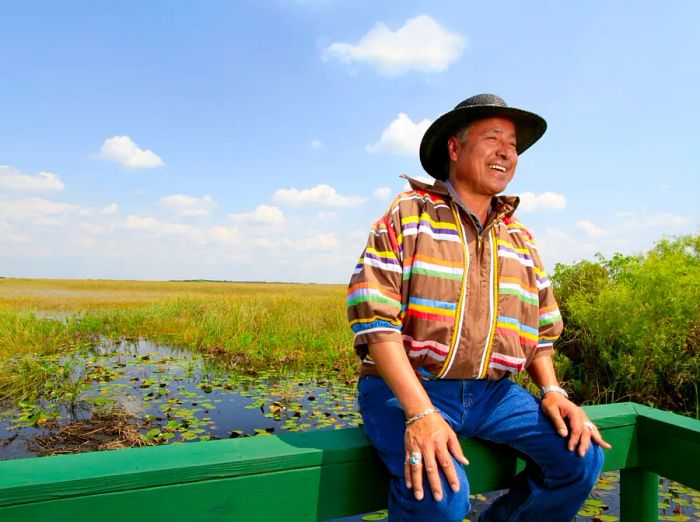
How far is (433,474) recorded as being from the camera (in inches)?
44.4

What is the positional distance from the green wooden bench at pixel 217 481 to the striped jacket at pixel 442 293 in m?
0.27

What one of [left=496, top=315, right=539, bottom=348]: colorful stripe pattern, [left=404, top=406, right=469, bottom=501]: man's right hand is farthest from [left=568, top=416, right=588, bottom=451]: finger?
[left=404, top=406, right=469, bottom=501]: man's right hand

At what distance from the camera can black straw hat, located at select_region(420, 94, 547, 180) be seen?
5.39 ft

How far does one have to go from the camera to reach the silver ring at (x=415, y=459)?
1.13 meters

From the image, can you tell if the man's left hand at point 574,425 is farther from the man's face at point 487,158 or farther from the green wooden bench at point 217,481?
the man's face at point 487,158

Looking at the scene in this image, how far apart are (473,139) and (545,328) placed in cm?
71

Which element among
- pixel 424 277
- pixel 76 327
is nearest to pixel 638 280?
pixel 424 277

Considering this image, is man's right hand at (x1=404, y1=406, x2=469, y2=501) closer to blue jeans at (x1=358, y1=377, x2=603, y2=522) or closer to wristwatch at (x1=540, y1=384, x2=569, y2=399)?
blue jeans at (x1=358, y1=377, x2=603, y2=522)

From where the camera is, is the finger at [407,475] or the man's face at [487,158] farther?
the man's face at [487,158]

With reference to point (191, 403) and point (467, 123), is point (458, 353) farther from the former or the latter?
point (191, 403)

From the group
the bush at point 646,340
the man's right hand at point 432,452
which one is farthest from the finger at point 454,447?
the bush at point 646,340

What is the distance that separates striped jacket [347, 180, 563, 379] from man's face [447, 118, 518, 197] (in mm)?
127

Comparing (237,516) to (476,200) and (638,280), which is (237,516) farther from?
(638,280)

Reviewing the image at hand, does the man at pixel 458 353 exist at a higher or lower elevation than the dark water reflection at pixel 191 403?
higher
